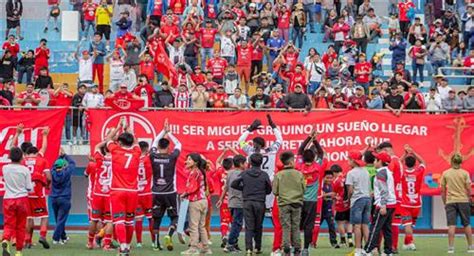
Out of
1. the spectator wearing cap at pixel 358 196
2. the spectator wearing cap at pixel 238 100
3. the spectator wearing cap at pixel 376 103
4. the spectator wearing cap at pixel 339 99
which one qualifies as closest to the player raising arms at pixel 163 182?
the spectator wearing cap at pixel 358 196

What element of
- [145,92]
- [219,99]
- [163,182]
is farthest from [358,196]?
[145,92]

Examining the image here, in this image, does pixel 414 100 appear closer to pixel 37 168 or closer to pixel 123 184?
pixel 37 168

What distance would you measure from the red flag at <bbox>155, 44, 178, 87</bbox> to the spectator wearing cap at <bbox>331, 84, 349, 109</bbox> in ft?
15.5

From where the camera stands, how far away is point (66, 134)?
3030 centimetres

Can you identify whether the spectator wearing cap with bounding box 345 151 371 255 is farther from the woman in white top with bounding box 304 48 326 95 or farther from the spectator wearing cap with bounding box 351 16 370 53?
the spectator wearing cap with bounding box 351 16 370 53

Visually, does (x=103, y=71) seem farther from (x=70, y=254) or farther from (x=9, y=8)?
(x=70, y=254)

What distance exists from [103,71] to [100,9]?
134 inches

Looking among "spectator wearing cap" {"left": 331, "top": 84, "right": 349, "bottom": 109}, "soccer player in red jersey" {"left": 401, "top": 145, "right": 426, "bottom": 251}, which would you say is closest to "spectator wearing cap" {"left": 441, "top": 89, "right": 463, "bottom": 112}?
"spectator wearing cap" {"left": 331, "top": 84, "right": 349, "bottom": 109}

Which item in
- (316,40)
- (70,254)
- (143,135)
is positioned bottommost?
(70,254)

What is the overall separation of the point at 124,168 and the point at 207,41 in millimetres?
15163

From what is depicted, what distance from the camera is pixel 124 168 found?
2145 centimetres

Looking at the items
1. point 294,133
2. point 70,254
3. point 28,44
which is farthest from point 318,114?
point 28,44

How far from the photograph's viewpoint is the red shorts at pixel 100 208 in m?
23.6

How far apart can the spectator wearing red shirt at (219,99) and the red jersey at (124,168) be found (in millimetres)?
9382
